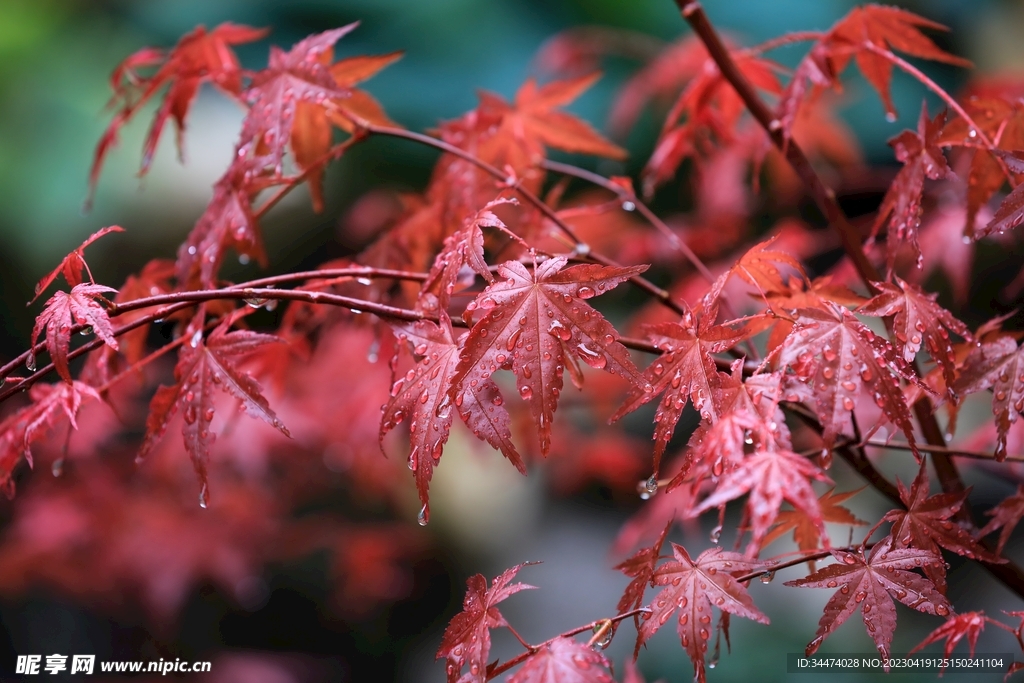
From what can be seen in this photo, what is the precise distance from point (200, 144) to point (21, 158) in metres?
0.45

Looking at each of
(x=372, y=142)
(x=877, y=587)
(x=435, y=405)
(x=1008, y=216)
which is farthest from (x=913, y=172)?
(x=372, y=142)

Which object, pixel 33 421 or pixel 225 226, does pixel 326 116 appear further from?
pixel 33 421

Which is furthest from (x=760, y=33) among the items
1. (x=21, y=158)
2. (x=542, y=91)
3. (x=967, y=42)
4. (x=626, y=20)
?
(x=21, y=158)

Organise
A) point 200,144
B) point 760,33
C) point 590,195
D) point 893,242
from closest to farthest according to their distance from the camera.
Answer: point 893,242 < point 590,195 < point 200,144 < point 760,33

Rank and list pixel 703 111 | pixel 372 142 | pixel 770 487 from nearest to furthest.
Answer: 1. pixel 770 487
2. pixel 703 111
3. pixel 372 142

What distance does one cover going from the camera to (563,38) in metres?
1.83

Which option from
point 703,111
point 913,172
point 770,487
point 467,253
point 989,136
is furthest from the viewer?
point 703,111

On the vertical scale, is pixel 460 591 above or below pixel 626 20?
below

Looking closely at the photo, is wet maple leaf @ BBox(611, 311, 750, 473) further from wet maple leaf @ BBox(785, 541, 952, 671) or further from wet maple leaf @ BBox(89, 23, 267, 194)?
wet maple leaf @ BBox(89, 23, 267, 194)

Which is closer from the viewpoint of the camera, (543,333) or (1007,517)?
(543,333)

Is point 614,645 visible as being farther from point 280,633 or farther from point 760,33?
point 760,33

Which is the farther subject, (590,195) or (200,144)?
(200,144)

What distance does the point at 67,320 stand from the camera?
528 millimetres

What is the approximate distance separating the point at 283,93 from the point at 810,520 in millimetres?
697
